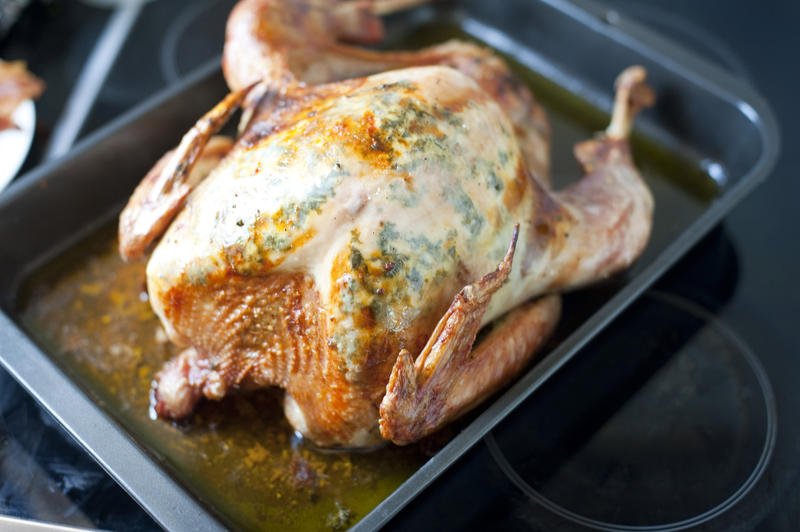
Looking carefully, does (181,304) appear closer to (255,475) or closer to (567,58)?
(255,475)

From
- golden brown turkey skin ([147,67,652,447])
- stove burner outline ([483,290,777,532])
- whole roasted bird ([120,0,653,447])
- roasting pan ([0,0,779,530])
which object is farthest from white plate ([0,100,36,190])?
stove burner outline ([483,290,777,532])

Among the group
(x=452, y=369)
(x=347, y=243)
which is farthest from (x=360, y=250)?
(x=452, y=369)

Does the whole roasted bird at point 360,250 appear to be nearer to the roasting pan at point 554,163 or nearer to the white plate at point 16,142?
the roasting pan at point 554,163

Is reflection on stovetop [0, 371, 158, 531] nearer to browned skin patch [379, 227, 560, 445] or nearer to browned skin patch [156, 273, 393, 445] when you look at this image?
browned skin patch [156, 273, 393, 445]

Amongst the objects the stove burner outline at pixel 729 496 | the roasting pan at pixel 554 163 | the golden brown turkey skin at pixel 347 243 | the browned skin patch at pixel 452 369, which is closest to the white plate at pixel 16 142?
the roasting pan at pixel 554 163

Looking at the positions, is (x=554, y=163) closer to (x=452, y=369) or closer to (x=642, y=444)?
(x=642, y=444)

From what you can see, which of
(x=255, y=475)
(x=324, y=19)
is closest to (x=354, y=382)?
(x=255, y=475)
